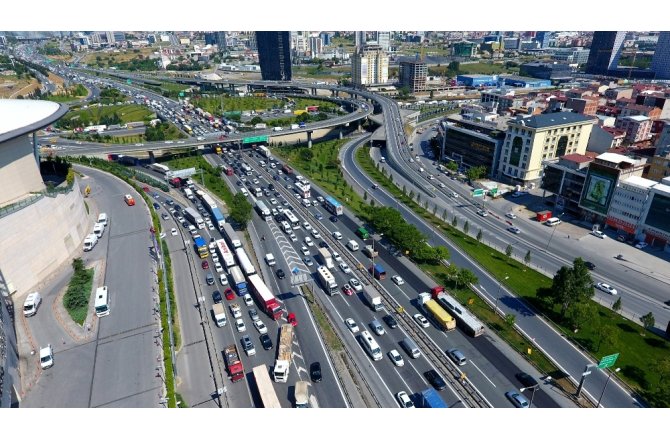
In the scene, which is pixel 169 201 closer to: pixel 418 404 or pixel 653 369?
pixel 418 404

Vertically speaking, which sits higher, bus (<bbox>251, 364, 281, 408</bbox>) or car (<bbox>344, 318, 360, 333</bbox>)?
bus (<bbox>251, 364, 281, 408</bbox>)

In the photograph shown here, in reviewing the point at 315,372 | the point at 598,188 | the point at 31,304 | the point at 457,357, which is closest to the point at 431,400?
the point at 457,357

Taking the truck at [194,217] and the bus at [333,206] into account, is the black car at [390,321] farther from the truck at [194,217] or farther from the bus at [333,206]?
the truck at [194,217]

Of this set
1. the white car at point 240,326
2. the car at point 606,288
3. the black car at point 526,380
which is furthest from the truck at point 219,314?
the car at point 606,288

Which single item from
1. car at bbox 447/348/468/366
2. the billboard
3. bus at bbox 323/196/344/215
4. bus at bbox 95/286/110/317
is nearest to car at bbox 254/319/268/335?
bus at bbox 95/286/110/317

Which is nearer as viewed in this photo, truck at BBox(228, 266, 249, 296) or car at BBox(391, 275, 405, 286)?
truck at BBox(228, 266, 249, 296)

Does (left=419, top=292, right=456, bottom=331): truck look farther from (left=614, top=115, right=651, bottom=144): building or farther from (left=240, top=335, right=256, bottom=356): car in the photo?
(left=614, top=115, right=651, bottom=144): building

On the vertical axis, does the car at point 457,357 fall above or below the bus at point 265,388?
below
